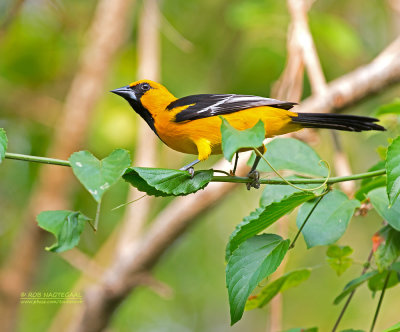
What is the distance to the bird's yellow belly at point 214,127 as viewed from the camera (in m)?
2.73

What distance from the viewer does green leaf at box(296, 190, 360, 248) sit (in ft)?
6.61

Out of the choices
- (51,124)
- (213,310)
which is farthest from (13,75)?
(213,310)

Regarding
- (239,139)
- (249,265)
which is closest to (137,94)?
(249,265)

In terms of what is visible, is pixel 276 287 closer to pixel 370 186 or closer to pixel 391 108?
pixel 370 186

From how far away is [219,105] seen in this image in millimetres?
2783

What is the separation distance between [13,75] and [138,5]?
74.7 inches

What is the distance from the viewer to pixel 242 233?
190 cm

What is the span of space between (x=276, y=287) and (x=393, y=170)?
83cm

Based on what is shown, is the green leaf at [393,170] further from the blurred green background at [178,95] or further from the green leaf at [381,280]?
the blurred green background at [178,95]

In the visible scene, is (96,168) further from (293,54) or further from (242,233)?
(293,54)

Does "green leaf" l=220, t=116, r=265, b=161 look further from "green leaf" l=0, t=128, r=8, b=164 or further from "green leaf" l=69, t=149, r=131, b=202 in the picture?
"green leaf" l=0, t=128, r=8, b=164

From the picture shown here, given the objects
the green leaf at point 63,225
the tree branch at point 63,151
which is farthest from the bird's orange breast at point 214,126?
the tree branch at point 63,151

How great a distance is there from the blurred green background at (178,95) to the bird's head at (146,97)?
101 inches

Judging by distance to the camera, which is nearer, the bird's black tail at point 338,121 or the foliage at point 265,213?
the foliage at point 265,213
